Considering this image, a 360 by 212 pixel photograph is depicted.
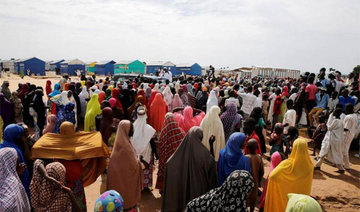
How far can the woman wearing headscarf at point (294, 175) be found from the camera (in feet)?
11.6

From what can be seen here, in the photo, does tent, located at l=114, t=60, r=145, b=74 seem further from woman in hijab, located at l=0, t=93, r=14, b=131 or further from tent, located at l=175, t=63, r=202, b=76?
woman in hijab, located at l=0, t=93, r=14, b=131

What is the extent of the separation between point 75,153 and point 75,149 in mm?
59

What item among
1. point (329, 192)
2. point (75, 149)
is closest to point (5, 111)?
point (75, 149)

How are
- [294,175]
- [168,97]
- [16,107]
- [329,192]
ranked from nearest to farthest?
1. [294,175]
2. [329,192]
3. [16,107]
4. [168,97]

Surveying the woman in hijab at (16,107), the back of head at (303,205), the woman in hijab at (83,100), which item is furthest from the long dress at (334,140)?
the woman in hijab at (16,107)

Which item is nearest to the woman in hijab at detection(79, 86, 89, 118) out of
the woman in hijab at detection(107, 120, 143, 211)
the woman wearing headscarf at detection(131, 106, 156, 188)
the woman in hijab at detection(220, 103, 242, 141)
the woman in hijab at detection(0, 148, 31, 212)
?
the woman wearing headscarf at detection(131, 106, 156, 188)

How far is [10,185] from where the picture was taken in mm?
2916

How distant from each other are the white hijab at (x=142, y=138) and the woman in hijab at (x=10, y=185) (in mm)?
2111

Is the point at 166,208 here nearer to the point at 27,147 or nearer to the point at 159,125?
the point at 27,147

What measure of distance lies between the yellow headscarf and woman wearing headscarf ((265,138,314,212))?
2318mm

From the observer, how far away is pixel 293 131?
17.7 feet

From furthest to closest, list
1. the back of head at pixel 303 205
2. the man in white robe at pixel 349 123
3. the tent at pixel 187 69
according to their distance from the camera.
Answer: the tent at pixel 187 69 → the man in white robe at pixel 349 123 → the back of head at pixel 303 205

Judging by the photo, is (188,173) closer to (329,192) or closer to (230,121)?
(230,121)

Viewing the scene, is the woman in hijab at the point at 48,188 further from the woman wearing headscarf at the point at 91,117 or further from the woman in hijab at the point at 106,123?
the woman wearing headscarf at the point at 91,117
